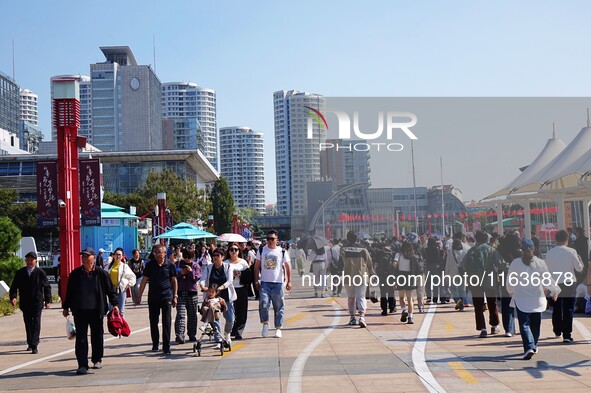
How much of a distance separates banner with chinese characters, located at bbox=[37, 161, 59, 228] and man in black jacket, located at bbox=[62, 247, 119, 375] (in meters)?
8.14

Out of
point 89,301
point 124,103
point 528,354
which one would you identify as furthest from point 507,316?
point 124,103

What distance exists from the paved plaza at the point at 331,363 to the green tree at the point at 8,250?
8.34m

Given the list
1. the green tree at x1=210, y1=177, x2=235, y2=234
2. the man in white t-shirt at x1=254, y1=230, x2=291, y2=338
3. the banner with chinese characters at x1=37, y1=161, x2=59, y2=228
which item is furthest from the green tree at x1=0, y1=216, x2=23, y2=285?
the green tree at x1=210, y1=177, x2=235, y2=234

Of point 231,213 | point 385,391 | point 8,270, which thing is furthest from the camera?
point 231,213

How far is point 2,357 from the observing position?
40.7 feet

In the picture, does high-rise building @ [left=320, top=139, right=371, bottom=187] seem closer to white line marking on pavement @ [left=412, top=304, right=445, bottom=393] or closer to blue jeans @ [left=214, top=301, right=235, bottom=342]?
white line marking on pavement @ [left=412, top=304, right=445, bottom=393]

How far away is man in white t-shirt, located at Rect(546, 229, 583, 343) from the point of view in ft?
39.0

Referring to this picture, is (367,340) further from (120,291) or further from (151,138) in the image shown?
(151,138)

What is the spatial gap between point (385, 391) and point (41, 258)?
1409 inches

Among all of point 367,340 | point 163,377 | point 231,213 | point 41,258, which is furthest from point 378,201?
point 231,213

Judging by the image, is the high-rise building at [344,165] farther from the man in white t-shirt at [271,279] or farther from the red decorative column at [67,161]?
the man in white t-shirt at [271,279]

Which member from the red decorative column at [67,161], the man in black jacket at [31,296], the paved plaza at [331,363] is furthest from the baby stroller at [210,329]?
the red decorative column at [67,161]

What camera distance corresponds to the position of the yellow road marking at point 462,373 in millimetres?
8867

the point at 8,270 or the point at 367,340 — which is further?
the point at 8,270
